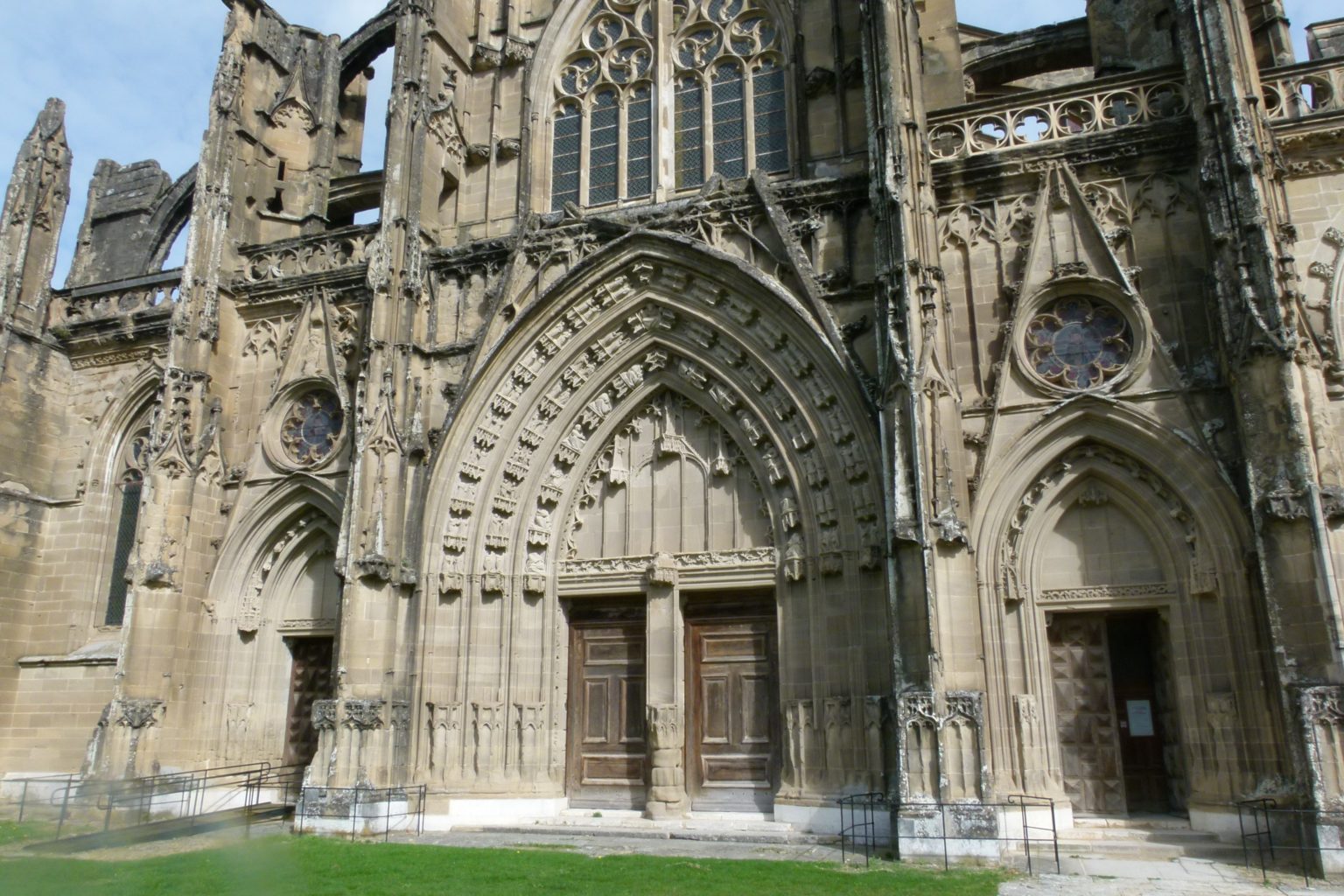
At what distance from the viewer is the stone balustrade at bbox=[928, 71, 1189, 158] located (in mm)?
14453

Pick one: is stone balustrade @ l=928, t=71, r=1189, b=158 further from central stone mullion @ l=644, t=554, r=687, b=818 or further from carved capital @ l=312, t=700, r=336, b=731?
carved capital @ l=312, t=700, r=336, b=731

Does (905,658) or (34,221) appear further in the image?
(34,221)

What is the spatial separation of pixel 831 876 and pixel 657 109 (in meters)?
12.7

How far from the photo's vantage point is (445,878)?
10.4 meters

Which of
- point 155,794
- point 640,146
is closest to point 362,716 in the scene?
point 155,794

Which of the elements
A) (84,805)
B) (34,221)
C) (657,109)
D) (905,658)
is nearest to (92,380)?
(34,221)

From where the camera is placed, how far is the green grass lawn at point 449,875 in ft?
32.0

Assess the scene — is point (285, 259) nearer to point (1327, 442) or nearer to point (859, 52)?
point (859, 52)

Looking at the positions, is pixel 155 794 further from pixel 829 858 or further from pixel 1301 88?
pixel 1301 88

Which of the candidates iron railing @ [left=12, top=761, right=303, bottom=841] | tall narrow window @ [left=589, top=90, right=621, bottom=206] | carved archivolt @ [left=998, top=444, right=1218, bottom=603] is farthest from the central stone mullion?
tall narrow window @ [left=589, top=90, right=621, bottom=206]

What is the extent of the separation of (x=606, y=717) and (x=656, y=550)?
258cm

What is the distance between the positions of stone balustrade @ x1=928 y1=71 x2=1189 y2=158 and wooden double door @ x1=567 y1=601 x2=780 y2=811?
745cm

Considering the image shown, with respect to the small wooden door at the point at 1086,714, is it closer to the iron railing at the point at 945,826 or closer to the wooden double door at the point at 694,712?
the iron railing at the point at 945,826

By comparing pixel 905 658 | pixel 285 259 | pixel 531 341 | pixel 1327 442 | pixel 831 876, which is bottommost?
pixel 831 876
